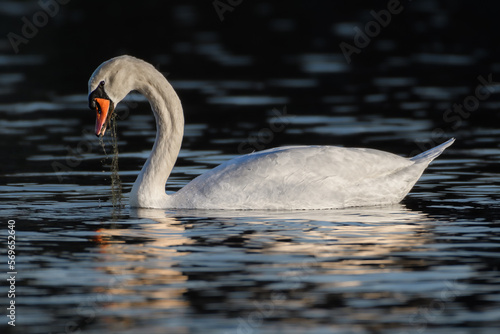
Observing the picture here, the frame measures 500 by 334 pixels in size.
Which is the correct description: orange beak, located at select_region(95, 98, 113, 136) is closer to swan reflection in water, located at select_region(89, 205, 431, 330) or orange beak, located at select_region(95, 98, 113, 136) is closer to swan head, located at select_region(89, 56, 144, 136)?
swan head, located at select_region(89, 56, 144, 136)

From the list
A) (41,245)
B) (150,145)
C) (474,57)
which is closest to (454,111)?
(150,145)

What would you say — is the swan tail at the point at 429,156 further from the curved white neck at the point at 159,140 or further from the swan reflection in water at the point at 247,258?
the curved white neck at the point at 159,140

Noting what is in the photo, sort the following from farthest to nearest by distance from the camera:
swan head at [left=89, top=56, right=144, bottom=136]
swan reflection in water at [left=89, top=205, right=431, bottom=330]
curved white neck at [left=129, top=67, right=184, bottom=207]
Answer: curved white neck at [left=129, top=67, right=184, bottom=207] → swan head at [left=89, top=56, right=144, bottom=136] → swan reflection in water at [left=89, top=205, right=431, bottom=330]

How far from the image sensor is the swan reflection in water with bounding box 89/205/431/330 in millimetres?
9867

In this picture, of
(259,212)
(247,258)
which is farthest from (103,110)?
(247,258)

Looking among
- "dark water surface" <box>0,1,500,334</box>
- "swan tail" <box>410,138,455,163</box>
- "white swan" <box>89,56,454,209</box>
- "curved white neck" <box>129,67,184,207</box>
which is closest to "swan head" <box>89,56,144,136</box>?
"white swan" <box>89,56,454,209</box>

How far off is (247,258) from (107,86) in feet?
11.7

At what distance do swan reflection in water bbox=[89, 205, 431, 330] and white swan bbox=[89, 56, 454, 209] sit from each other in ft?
0.65

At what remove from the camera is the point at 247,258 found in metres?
11.3

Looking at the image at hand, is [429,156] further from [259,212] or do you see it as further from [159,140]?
[159,140]

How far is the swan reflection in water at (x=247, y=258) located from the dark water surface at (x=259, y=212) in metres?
0.03

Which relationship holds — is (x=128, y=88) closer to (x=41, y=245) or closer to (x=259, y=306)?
(x=41, y=245)

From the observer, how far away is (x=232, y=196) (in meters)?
13.9

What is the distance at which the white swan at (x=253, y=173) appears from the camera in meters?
13.9
